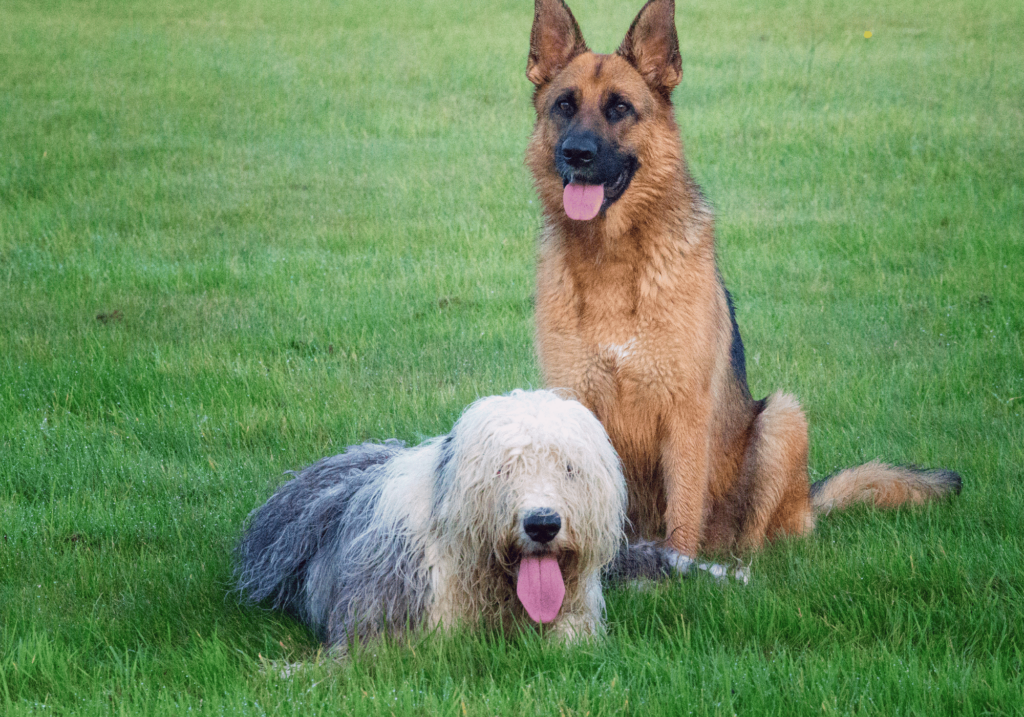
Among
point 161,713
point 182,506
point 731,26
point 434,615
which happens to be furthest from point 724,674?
point 731,26

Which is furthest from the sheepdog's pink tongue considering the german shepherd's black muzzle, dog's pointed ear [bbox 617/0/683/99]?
dog's pointed ear [bbox 617/0/683/99]

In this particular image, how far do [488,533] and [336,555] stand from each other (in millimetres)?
774

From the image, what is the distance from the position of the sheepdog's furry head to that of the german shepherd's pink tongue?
1219mm

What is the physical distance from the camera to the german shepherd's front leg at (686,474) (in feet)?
15.6

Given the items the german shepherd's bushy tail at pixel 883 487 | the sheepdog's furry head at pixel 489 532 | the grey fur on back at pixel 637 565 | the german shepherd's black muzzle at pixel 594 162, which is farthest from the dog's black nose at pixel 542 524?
the german shepherd's bushy tail at pixel 883 487

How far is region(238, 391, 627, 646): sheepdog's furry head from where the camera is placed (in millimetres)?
3602

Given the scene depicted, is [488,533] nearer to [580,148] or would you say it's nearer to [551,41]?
[580,148]

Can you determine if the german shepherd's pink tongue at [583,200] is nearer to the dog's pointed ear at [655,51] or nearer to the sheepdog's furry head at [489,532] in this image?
the dog's pointed ear at [655,51]

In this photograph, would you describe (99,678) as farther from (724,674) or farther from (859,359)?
(859,359)

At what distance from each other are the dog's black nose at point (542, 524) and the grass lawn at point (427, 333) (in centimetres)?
41

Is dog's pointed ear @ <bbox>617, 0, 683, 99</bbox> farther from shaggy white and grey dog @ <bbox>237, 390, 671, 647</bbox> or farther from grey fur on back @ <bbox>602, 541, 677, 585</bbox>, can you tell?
grey fur on back @ <bbox>602, 541, 677, 585</bbox>

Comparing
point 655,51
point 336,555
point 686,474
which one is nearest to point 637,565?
point 686,474

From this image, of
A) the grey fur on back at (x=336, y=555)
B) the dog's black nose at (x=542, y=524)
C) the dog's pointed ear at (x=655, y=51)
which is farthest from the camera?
the dog's pointed ear at (x=655, y=51)

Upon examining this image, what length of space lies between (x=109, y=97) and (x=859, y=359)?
12.5 m
